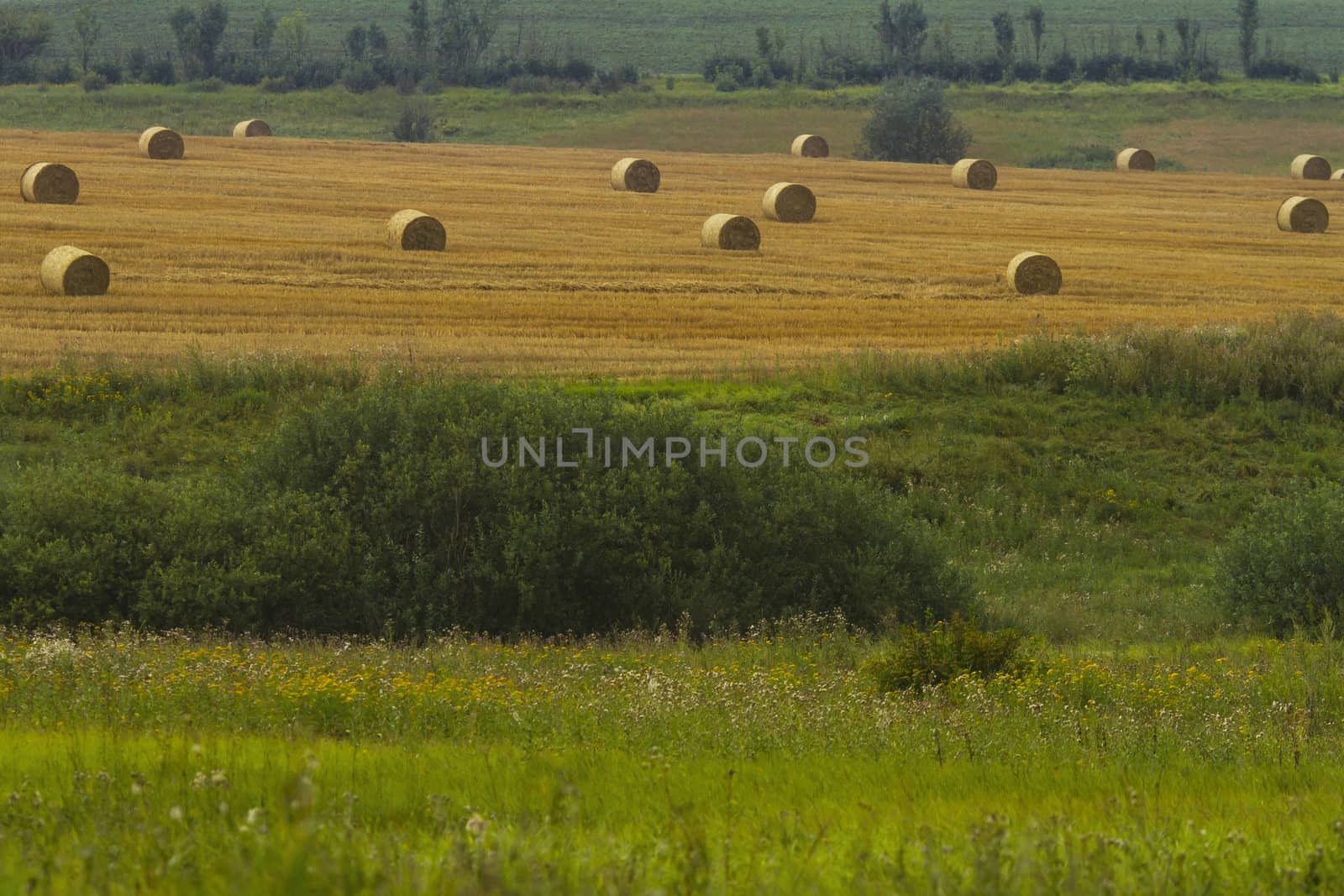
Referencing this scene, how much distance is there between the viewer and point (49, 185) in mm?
36000

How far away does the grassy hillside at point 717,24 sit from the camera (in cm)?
11694

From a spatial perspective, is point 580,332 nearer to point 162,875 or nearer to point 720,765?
point 720,765

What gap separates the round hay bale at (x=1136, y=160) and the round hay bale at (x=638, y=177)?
24306 millimetres

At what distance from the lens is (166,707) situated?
8164mm

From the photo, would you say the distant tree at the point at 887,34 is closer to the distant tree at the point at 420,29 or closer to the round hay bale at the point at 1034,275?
the distant tree at the point at 420,29

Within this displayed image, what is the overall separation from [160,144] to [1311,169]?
41.2 metres

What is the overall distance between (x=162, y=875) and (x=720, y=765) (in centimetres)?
300

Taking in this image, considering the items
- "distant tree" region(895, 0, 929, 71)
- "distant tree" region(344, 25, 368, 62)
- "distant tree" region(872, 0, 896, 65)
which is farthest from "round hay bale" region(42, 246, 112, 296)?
"distant tree" region(895, 0, 929, 71)

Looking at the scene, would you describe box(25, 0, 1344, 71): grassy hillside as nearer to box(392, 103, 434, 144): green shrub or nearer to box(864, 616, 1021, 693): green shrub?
box(392, 103, 434, 144): green shrub

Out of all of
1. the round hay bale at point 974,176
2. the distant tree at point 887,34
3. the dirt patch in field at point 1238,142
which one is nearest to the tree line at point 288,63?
the distant tree at point 887,34

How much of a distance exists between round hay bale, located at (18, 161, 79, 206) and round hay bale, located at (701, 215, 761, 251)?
50.1 ft

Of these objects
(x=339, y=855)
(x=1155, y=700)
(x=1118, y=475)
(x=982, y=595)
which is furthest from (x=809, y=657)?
(x=1118, y=475)

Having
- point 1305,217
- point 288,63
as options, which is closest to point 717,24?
point 288,63

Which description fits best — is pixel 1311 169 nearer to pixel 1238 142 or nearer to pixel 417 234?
pixel 1238 142
